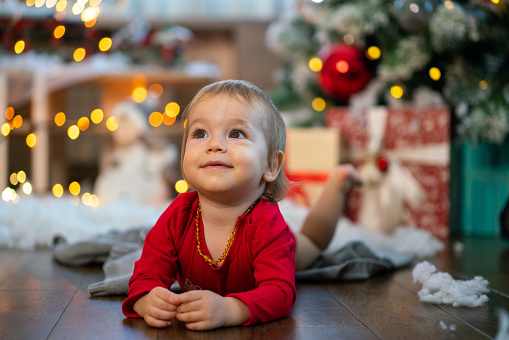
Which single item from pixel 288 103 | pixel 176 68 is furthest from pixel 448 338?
pixel 176 68

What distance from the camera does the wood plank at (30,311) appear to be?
82 centimetres

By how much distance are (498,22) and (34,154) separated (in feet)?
6.51

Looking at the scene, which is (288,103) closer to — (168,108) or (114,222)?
(168,108)

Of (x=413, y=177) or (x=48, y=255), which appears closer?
(x=48, y=255)

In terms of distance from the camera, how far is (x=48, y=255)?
145 centimetres

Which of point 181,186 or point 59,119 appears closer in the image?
point 181,186

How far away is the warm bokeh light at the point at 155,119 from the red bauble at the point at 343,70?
100cm

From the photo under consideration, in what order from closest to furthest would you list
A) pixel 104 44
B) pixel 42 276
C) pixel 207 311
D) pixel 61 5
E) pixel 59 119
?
1. pixel 207 311
2. pixel 42 276
3. pixel 61 5
4. pixel 104 44
5. pixel 59 119

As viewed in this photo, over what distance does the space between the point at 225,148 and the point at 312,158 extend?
118 cm

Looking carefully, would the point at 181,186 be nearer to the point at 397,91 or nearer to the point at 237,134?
the point at 397,91

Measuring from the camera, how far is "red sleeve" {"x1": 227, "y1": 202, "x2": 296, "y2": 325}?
846 mm

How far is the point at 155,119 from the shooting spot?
9.19 feet

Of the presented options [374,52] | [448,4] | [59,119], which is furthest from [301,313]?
[59,119]

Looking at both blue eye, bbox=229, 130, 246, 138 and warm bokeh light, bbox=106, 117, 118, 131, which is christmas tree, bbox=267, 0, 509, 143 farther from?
blue eye, bbox=229, 130, 246, 138
